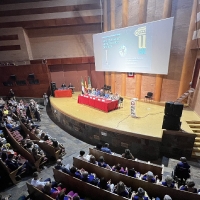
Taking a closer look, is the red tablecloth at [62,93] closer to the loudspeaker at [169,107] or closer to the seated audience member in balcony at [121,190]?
the loudspeaker at [169,107]

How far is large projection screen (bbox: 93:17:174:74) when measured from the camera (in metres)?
8.19

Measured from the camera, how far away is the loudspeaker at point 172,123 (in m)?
5.68

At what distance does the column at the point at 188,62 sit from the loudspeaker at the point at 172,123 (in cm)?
367

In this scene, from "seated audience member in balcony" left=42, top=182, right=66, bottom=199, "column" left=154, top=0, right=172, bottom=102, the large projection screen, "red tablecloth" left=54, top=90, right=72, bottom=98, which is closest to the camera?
"seated audience member in balcony" left=42, top=182, right=66, bottom=199

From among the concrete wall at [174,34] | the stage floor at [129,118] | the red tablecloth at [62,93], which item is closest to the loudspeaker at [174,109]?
the stage floor at [129,118]

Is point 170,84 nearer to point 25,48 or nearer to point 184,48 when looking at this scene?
point 184,48

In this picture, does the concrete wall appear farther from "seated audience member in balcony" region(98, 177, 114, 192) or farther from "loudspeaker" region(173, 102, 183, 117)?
"seated audience member in balcony" region(98, 177, 114, 192)

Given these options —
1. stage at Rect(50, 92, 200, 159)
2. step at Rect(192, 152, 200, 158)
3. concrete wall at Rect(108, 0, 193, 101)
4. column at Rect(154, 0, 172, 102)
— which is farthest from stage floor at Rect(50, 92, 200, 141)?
concrete wall at Rect(108, 0, 193, 101)

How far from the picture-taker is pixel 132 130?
6156mm

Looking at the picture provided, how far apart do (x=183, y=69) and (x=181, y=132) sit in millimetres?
4233

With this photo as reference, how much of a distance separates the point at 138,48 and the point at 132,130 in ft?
18.5

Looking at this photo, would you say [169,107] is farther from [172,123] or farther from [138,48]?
[138,48]

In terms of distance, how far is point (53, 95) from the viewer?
12750mm

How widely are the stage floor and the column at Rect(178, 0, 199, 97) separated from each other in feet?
4.50
